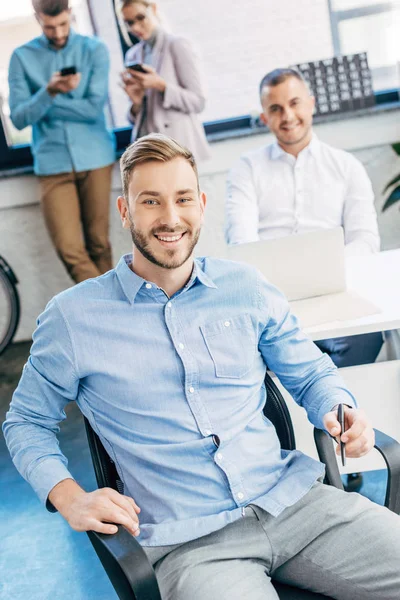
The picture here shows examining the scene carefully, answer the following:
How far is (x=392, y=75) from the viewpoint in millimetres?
4566

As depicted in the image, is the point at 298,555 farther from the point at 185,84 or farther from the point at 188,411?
the point at 185,84

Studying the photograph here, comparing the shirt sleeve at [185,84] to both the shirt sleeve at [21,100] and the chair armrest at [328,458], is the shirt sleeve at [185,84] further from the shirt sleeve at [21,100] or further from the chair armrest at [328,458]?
the chair armrest at [328,458]

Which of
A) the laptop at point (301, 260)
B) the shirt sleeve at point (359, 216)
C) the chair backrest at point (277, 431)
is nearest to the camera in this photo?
the chair backrest at point (277, 431)

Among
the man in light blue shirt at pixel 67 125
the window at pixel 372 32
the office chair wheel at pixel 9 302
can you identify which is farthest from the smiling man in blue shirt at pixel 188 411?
the window at pixel 372 32

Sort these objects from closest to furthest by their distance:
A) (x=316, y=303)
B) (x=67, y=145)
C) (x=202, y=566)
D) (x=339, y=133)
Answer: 1. (x=202, y=566)
2. (x=316, y=303)
3. (x=67, y=145)
4. (x=339, y=133)

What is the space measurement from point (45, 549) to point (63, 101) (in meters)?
2.36

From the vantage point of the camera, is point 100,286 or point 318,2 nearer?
point 100,286

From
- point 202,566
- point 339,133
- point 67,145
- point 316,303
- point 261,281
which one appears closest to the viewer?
point 202,566

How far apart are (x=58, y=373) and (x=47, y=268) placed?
328 centimetres

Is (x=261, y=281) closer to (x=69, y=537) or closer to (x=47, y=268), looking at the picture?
(x=69, y=537)

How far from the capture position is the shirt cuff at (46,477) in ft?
4.63

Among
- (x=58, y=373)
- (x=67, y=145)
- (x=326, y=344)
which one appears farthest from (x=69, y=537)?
(x=67, y=145)

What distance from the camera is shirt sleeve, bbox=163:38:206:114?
3.91 meters

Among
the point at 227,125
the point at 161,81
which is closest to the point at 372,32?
the point at 227,125
